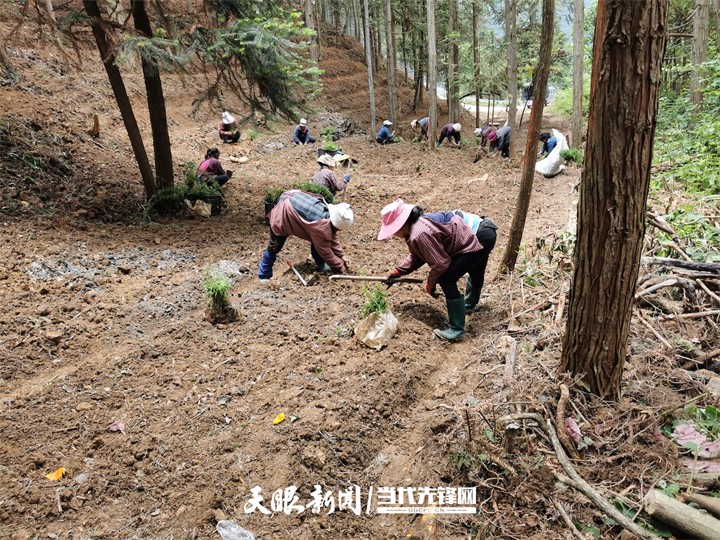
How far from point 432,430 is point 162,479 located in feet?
6.42

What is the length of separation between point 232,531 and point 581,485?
6.77 feet

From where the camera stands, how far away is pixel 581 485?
245cm

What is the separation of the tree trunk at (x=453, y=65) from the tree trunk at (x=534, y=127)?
54.1ft

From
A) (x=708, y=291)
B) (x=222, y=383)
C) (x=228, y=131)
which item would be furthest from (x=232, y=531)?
(x=228, y=131)

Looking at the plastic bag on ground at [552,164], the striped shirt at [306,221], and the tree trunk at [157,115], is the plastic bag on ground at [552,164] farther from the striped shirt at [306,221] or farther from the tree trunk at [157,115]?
the tree trunk at [157,115]

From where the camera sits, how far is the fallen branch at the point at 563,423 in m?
2.80

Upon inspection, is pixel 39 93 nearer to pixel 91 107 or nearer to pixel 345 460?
pixel 91 107

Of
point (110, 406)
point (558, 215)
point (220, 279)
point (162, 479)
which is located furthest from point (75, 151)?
point (558, 215)

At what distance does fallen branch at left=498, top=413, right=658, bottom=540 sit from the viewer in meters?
2.20

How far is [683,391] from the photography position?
3.21 meters

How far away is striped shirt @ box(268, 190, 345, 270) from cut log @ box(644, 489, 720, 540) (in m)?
4.32

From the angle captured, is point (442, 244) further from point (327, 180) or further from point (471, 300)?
point (327, 180)

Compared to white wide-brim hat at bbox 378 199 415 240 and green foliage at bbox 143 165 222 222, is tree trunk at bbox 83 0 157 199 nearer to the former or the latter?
green foliage at bbox 143 165 222 222

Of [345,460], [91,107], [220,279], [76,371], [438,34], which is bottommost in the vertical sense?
[345,460]
